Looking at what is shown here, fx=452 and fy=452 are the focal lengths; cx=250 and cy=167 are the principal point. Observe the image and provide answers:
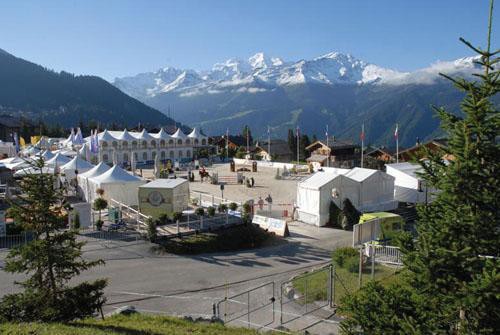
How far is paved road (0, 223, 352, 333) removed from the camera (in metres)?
14.4

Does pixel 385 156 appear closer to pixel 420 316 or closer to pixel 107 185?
pixel 107 185

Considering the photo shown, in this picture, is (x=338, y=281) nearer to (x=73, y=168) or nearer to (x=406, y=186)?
(x=406, y=186)

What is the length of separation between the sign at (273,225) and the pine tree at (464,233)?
1571 cm

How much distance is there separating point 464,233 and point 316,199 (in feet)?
60.0

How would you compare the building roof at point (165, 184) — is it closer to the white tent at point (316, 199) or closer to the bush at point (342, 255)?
the white tent at point (316, 199)

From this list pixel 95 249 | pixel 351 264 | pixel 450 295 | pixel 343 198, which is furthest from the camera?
pixel 343 198

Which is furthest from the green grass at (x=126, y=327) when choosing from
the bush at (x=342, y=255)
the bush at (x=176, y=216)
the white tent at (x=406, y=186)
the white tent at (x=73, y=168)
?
the white tent at (x=73, y=168)

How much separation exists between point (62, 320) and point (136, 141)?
49226 millimetres

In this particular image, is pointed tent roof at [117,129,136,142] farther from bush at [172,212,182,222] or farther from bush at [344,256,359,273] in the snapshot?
bush at [344,256,359,273]

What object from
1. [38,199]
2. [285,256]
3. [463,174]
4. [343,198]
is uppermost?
[463,174]

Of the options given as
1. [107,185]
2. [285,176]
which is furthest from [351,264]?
[285,176]

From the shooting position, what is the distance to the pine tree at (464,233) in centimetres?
657

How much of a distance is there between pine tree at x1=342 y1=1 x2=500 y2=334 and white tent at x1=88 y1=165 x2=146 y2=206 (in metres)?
21.8

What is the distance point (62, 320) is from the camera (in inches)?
376
